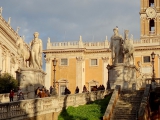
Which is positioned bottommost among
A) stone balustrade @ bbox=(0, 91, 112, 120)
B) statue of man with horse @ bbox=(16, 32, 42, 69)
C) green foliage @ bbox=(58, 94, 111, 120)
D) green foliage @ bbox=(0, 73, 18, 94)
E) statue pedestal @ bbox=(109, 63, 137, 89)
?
green foliage @ bbox=(58, 94, 111, 120)

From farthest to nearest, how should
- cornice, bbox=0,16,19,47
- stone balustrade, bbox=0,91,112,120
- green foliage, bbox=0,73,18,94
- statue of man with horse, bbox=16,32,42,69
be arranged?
1. cornice, bbox=0,16,19,47
2. green foliage, bbox=0,73,18,94
3. statue of man with horse, bbox=16,32,42,69
4. stone balustrade, bbox=0,91,112,120

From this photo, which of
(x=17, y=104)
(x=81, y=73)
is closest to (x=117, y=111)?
(x=17, y=104)

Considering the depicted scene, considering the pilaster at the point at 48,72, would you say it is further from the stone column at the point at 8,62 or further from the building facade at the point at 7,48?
the stone column at the point at 8,62

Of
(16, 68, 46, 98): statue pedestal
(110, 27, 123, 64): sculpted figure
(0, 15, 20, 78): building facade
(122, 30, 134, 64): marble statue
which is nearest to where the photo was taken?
(16, 68, 46, 98): statue pedestal

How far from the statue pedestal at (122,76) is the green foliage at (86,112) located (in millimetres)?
4108

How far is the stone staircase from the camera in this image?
21.5 meters

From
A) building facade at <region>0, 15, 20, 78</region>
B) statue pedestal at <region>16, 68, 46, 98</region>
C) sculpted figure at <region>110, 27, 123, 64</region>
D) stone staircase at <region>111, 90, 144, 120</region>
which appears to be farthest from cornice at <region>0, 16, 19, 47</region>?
stone staircase at <region>111, 90, 144, 120</region>

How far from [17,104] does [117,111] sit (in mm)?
6704

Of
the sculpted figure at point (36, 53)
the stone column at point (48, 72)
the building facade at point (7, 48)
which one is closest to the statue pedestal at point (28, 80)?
the sculpted figure at point (36, 53)

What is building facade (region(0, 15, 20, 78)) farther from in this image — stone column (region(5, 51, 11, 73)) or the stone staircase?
the stone staircase

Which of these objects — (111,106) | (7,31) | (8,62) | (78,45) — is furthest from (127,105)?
(78,45)

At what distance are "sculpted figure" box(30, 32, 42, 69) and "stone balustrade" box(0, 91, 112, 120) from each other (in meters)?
3.46

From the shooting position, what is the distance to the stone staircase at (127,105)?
2152 centimetres

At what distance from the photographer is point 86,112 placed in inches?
930
